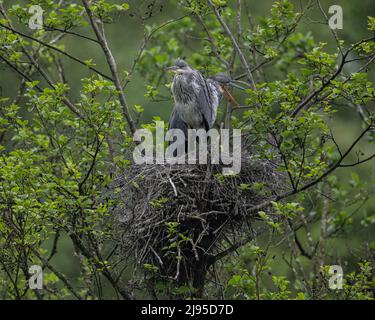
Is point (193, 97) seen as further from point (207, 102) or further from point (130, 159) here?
point (130, 159)

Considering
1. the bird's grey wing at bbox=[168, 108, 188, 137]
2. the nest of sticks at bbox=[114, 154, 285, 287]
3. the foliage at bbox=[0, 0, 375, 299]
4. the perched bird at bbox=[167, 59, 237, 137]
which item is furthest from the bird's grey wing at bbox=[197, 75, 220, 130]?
the nest of sticks at bbox=[114, 154, 285, 287]

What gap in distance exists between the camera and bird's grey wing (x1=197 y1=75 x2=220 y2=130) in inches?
350

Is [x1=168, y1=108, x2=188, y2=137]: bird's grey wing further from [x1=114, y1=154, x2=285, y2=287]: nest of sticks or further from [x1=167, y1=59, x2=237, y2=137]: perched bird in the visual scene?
[x1=114, y1=154, x2=285, y2=287]: nest of sticks

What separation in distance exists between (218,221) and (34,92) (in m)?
2.09

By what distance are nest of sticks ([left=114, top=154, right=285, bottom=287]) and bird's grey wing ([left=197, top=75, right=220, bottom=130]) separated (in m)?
1.52

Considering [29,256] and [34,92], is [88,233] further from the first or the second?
[34,92]

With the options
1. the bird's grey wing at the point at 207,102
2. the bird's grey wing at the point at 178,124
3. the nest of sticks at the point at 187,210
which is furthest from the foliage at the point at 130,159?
the bird's grey wing at the point at 178,124

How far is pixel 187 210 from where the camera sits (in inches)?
280

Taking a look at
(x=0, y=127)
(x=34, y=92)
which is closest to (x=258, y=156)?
(x=34, y=92)

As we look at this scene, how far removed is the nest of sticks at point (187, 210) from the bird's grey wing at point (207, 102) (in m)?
1.52

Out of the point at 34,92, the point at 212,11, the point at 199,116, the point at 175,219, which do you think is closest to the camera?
the point at 175,219

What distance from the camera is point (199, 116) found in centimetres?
894

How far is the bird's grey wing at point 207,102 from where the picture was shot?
350 inches

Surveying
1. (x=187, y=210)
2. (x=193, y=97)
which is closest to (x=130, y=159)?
(x=187, y=210)
